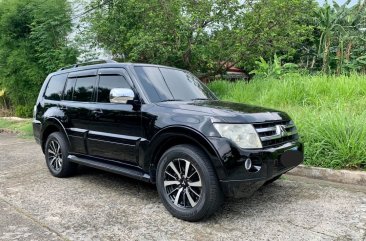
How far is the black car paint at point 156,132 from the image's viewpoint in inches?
135

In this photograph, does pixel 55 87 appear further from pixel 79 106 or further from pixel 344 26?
pixel 344 26

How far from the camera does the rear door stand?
490 cm

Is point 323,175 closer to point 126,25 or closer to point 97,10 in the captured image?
point 126,25

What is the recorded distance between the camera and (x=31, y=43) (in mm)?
14016

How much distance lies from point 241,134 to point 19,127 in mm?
11029

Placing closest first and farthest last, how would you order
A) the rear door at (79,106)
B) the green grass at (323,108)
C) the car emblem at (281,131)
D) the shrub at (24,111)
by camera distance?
1. the car emblem at (281,131)
2. the rear door at (79,106)
3. the green grass at (323,108)
4. the shrub at (24,111)

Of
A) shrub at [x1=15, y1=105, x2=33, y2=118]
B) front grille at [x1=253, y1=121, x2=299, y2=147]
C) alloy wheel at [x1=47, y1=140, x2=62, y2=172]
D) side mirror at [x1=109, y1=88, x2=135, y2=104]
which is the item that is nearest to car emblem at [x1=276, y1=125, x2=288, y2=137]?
front grille at [x1=253, y1=121, x2=299, y2=147]

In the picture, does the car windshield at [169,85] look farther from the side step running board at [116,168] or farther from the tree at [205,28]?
the tree at [205,28]

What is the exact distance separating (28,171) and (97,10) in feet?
20.3

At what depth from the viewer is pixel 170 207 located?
382 centimetres

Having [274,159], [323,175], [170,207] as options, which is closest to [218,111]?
[274,159]

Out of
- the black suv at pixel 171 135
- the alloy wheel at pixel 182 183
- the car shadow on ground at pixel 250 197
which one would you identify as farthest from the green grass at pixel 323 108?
the alloy wheel at pixel 182 183

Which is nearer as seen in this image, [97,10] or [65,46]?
[97,10]

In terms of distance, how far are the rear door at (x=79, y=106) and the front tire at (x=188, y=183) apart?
1.57 metres
